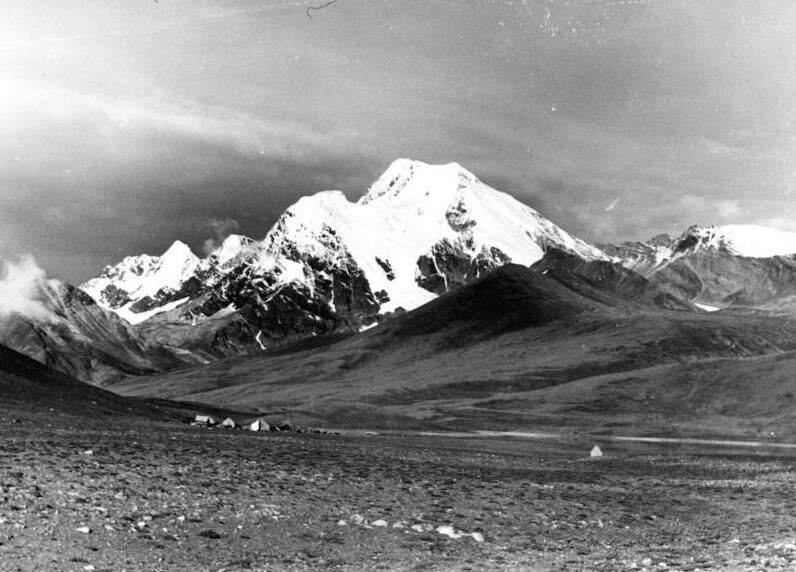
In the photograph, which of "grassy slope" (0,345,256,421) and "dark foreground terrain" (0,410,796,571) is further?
"grassy slope" (0,345,256,421)

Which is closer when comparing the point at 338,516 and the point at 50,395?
the point at 338,516

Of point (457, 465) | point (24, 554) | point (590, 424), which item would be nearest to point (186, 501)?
point (24, 554)

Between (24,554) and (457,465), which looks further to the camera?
(457,465)

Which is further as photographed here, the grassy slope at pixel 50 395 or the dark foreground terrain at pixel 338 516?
the grassy slope at pixel 50 395

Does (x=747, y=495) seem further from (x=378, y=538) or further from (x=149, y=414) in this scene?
(x=149, y=414)

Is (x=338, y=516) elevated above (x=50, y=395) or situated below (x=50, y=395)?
below

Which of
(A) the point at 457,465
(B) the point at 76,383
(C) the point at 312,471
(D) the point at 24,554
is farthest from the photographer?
(B) the point at 76,383

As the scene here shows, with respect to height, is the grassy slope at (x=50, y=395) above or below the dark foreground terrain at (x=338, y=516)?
above

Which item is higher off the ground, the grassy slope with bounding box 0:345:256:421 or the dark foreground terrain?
the grassy slope with bounding box 0:345:256:421
